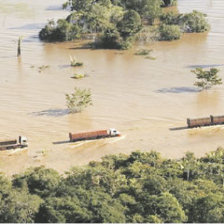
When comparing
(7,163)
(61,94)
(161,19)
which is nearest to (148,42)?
(161,19)

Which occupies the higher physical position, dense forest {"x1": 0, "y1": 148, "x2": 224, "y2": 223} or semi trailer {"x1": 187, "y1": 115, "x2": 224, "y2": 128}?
semi trailer {"x1": 187, "y1": 115, "x2": 224, "y2": 128}

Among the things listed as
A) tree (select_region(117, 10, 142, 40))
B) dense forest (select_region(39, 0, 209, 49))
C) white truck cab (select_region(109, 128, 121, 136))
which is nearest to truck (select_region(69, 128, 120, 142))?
white truck cab (select_region(109, 128, 121, 136))

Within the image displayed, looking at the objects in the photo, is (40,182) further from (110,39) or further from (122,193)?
(110,39)

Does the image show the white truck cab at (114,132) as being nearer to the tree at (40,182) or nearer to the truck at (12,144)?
the truck at (12,144)

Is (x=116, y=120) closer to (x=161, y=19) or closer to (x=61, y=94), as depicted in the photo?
(x=61, y=94)

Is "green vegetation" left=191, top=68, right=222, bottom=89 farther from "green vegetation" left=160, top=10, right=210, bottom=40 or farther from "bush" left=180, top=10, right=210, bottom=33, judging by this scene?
"bush" left=180, top=10, right=210, bottom=33

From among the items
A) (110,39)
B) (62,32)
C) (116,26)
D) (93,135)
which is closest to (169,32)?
(116,26)
